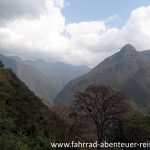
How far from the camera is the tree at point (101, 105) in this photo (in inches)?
1230

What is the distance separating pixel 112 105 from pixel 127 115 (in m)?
2.28

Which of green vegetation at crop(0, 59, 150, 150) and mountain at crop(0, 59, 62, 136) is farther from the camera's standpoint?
mountain at crop(0, 59, 62, 136)

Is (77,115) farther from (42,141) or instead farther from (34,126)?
(42,141)

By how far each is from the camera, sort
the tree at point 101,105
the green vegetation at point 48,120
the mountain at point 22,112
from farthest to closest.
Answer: the mountain at point 22,112
the tree at point 101,105
the green vegetation at point 48,120

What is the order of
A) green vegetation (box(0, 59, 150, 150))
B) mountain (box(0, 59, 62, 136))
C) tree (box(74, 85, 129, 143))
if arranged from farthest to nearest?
mountain (box(0, 59, 62, 136)), tree (box(74, 85, 129, 143)), green vegetation (box(0, 59, 150, 150))

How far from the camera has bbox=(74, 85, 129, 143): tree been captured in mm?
31234

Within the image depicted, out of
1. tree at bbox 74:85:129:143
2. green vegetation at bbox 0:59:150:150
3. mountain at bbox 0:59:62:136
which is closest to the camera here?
green vegetation at bbox 0:59:150:150

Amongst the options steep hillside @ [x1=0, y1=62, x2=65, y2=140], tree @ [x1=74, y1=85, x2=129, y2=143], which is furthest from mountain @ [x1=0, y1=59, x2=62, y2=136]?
tree @ [x1=74, y1=85, x2=129, y2=143]

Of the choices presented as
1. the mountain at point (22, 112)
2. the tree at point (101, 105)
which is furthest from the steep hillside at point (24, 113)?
the tree at point (101, 105)

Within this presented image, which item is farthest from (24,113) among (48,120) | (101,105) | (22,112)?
(101,105)

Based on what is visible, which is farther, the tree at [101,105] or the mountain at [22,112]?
the mountain at [22,112]

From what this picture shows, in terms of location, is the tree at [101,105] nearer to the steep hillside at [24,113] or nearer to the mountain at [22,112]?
the steep hillside at [24,113]

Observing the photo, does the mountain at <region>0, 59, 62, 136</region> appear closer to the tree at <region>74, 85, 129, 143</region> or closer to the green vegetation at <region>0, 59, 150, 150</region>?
the green vegetation at <region>0, 59, 150, 150</region>

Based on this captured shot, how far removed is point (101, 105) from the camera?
1231 inches
